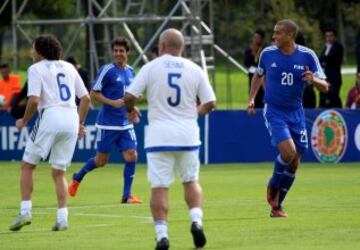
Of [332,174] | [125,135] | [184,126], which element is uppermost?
[184,126]

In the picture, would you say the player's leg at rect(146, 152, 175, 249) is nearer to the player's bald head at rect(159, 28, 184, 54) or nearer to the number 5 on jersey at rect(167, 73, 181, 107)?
the number 5 on jersey at rect(167, 73, 181, 107)

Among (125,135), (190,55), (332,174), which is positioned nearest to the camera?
(125,135)

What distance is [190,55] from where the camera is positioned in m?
33.3

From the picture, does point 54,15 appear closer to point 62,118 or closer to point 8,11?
point 8,11

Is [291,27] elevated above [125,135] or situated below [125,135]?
above

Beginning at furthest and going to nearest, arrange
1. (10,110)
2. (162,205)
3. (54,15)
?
(54,15) → (10,110) → (162,205)

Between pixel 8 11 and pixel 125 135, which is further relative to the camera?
pixel 8 11

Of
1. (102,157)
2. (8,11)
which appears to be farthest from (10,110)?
(8,11)

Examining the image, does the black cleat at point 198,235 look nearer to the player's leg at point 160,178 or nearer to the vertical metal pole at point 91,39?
the player's leg at point 160,178

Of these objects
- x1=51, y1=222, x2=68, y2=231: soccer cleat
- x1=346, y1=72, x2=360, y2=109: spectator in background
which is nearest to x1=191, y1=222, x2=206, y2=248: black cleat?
x1=51, y1=222, x2=68, y2=231: soccer cleat

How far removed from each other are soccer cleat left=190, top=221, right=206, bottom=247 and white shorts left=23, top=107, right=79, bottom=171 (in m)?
2.65

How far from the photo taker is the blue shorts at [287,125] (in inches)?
638

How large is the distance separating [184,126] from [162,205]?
2.58ft

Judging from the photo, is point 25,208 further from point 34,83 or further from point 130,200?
point 130,200
